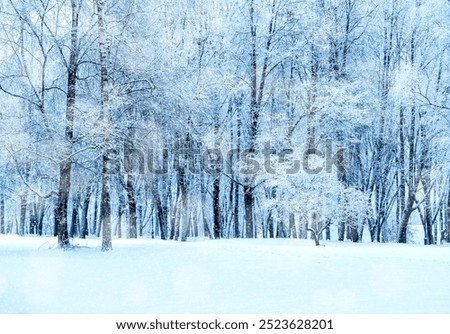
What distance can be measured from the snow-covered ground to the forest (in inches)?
238

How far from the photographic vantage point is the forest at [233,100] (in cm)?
1805

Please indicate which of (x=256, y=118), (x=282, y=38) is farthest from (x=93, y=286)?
(x=282, y=38)

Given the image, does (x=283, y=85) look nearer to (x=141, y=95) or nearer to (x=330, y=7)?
(x=330, y=7)

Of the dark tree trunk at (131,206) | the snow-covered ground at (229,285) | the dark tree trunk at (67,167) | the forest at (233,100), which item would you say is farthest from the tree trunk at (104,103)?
the dark tree trunk at (131,206)

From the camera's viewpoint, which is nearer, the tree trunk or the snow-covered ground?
the snow-covered ground

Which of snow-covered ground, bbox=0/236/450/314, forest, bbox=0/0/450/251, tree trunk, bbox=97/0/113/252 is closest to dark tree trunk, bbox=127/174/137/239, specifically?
forest, bbox=0/0/450/251

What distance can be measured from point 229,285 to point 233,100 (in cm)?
2177

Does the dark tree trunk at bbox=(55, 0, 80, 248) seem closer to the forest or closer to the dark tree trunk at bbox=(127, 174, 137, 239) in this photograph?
the forest

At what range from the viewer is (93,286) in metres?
8.81

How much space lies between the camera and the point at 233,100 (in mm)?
29578

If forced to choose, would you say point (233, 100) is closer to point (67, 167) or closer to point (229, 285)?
point (67, 167)

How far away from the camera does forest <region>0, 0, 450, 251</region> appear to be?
1805 cm

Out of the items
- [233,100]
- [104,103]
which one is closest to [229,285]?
[104,103]

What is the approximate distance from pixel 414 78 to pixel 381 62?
1060cm
